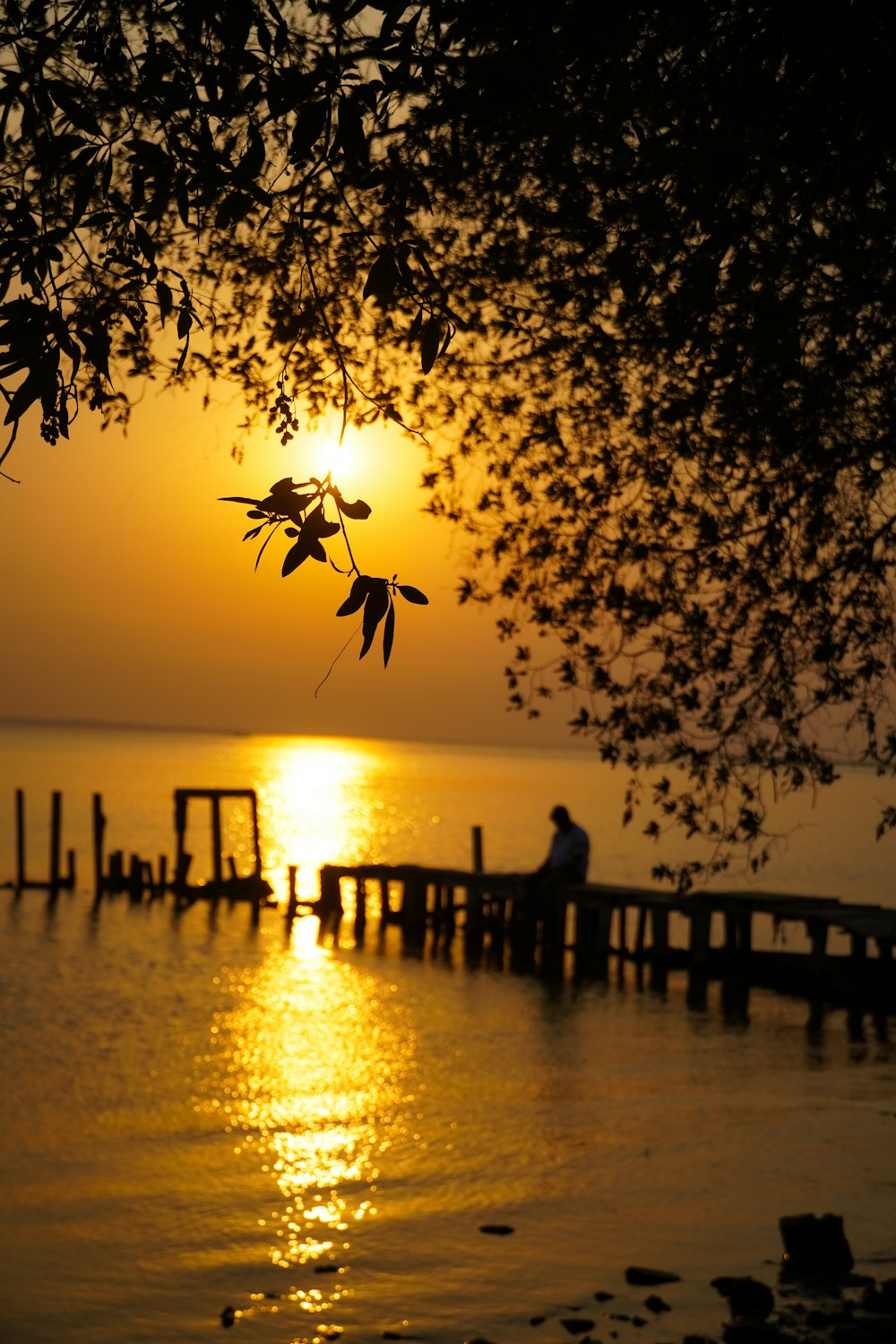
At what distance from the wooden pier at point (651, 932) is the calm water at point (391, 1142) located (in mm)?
773

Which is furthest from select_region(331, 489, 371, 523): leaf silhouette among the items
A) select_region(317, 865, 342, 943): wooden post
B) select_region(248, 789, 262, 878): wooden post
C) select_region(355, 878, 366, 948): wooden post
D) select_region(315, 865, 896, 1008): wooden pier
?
select_region(248, 789, 262, 878): wooden post

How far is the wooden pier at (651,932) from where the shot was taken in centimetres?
2348

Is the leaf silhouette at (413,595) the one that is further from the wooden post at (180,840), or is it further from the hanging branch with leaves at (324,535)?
the wooden post at (180,840)

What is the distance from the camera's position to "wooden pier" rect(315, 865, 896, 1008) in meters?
23.5

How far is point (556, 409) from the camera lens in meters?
8.65

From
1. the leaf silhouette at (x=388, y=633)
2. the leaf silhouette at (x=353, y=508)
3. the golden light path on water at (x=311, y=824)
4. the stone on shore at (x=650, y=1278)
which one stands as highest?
the leaf silhouette at (x=353, y=508)

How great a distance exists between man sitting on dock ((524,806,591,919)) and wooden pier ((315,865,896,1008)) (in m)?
0.24

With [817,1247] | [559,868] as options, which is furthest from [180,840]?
[817,1247]

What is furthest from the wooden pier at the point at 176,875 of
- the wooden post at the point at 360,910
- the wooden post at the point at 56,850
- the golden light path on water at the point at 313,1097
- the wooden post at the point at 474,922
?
the golden light path on water at the point at 313,1097

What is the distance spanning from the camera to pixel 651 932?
91.6ft

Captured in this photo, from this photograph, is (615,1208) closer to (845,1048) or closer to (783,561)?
(783,561)

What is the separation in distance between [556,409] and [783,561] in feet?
5.05

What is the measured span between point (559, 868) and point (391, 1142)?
13.1 metres

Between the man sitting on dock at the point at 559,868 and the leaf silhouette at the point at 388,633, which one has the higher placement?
the leaf silhouette at the point at 388,633
